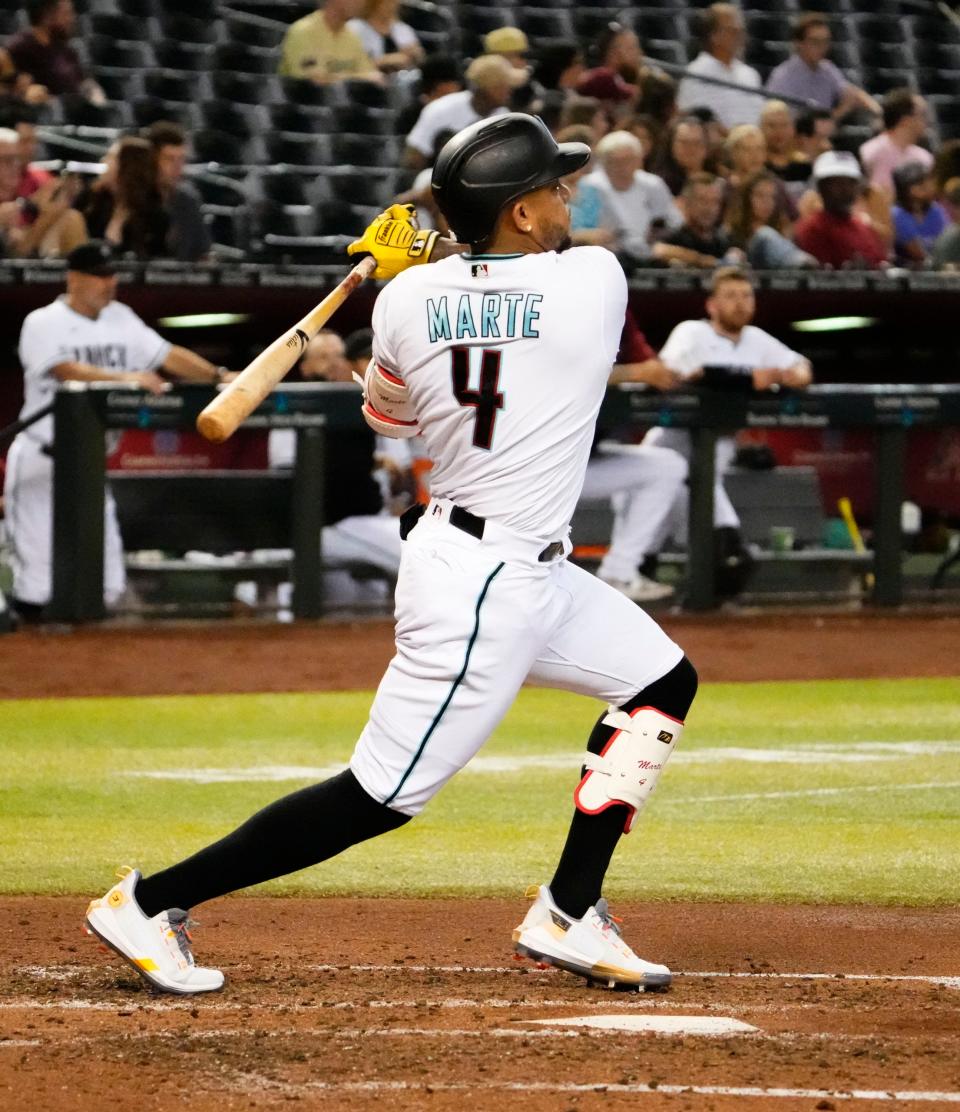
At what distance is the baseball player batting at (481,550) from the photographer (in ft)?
12.9

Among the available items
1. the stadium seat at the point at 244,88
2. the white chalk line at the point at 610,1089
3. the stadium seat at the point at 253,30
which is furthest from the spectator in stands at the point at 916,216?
the white chalk line at the point at 610,1089

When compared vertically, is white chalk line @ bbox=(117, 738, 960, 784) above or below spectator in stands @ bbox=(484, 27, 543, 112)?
below

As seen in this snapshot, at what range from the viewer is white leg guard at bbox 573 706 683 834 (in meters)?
4.16

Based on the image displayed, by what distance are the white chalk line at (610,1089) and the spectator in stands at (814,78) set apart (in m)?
13.4

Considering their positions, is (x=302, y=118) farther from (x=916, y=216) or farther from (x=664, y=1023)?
(x=664, y=1023)

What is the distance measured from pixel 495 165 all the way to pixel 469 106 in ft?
30.1

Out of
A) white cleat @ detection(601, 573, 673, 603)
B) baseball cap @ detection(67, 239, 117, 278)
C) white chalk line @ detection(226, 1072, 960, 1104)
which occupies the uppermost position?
baseball cap @ detection(67, 239, 117, 278)

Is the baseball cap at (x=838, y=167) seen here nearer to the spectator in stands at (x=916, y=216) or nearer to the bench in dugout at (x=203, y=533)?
the spectator in stands at (x=916, y=216)

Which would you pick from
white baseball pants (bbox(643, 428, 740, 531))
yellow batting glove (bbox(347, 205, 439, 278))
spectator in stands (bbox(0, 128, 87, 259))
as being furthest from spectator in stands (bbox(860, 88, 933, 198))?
yellow batting glove (bbox(347, 205, 439, 278))

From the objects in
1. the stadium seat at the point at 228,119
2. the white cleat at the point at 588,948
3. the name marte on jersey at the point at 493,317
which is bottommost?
the white cleat at the point at 588,948

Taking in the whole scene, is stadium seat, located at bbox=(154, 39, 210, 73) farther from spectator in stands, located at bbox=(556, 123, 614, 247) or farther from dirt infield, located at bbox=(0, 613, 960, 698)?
dirt infield, located at bbox=(0, 613, 960, 698)

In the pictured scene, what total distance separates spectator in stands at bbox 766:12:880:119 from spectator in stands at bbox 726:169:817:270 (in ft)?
9.42

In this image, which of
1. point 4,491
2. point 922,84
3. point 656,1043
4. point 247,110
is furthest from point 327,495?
point 922,84

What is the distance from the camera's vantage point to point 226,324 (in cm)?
1228
